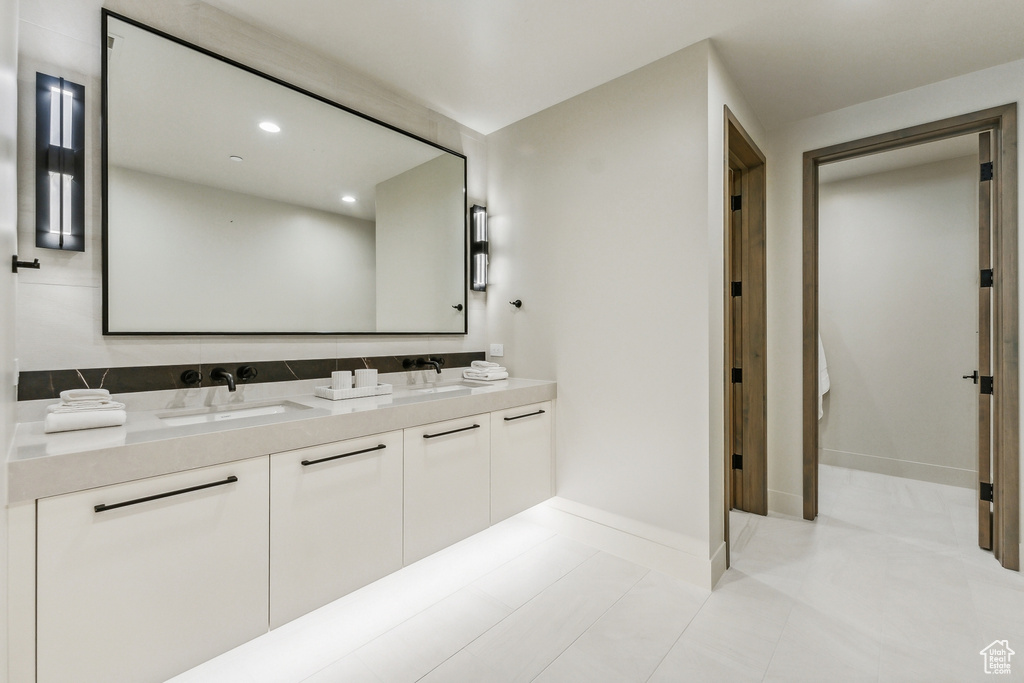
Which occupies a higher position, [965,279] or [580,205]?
[580,205]

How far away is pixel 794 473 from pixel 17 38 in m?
4.18

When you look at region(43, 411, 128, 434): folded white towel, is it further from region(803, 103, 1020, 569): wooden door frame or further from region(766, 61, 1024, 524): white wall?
region(803, 103, 1020, 569): wooden door frame

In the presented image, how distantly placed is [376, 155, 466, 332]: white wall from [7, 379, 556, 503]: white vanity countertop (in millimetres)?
698

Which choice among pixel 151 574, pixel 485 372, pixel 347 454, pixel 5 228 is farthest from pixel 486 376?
pixel 5 228

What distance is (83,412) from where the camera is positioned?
1383 millimetres

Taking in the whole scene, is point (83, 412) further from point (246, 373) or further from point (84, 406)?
point (246, 373)

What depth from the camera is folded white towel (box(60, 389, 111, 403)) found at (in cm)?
139

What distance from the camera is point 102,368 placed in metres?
1.63

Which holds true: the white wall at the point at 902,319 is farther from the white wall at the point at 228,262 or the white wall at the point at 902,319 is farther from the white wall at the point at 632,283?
the white wall at the point at 228,262

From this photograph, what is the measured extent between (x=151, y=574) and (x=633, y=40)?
2787mm

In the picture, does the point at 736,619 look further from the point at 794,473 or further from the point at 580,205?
the point at 580,205

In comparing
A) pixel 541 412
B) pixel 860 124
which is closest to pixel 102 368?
pixel 541 412

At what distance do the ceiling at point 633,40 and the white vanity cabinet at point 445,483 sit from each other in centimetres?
184

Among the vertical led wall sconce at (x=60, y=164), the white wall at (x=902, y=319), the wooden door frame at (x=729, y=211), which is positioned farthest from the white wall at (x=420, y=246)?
the white wall at (x=902, y=319)
